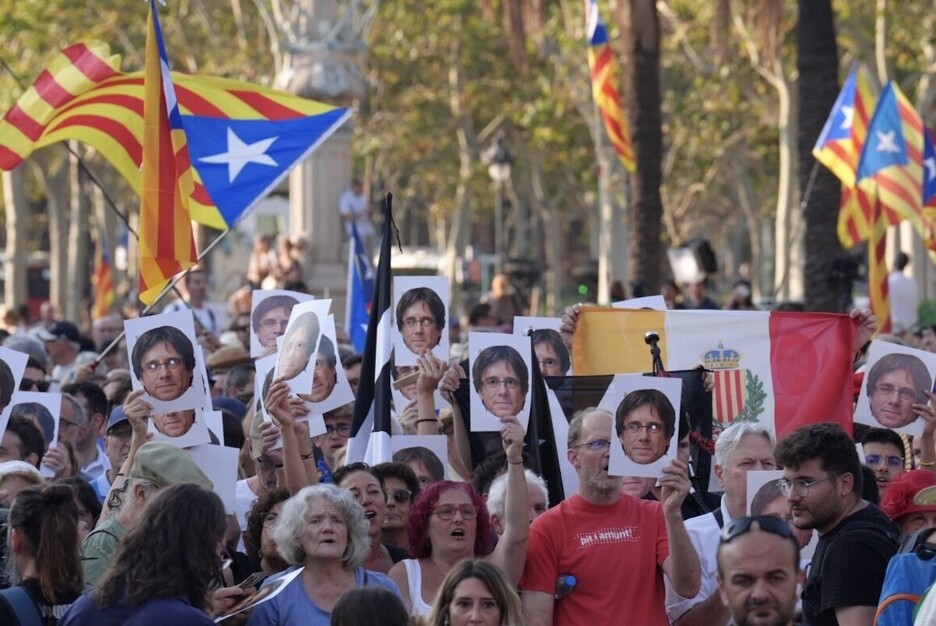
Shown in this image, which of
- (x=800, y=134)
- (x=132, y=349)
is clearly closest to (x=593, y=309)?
(x=132, y=349)

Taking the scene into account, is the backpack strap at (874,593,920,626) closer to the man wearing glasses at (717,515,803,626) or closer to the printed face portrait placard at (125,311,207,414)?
the man wearing glasses at (717,515,803,626)

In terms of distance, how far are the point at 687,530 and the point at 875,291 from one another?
28.1 feet

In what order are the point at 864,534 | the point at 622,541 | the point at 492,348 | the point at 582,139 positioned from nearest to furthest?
1. the point at 864,534
2. the point at 622,541
3. the point at 492,348
4. the point at 582,139

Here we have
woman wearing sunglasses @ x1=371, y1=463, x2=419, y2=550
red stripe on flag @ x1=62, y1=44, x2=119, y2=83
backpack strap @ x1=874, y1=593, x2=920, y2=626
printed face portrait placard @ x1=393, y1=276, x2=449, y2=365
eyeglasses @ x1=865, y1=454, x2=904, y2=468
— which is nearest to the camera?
backpack strap @ x1=874, y1=593, x2=920, y2=626

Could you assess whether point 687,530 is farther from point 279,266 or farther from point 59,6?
point 59,6

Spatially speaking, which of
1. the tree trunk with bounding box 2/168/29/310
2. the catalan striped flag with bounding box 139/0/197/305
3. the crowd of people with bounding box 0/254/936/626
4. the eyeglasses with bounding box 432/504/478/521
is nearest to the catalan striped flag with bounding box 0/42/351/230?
the catalan striped flag with bounding box 139/0/197/305

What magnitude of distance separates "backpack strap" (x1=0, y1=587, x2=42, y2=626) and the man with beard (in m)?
1.73

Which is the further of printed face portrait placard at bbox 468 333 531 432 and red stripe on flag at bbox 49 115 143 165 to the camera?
red stripe on flag at bbox 49 115 143 165

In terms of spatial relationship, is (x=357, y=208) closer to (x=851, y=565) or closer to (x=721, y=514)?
(x=721, y=514)

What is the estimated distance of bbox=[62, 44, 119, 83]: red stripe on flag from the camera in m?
11.4

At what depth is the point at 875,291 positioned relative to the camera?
1489cm

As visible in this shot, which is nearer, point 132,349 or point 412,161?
point 132,349

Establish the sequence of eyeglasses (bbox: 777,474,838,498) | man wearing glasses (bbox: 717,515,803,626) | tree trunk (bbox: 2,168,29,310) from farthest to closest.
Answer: tree trunk (bbox: 2,168,29,310) < eyeglasses (bbox: 777,474,838,498) < man wearing glasses (bbox: 717,515,803,626)

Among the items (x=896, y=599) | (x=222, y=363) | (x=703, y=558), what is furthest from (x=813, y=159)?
(x=896, y=599)
